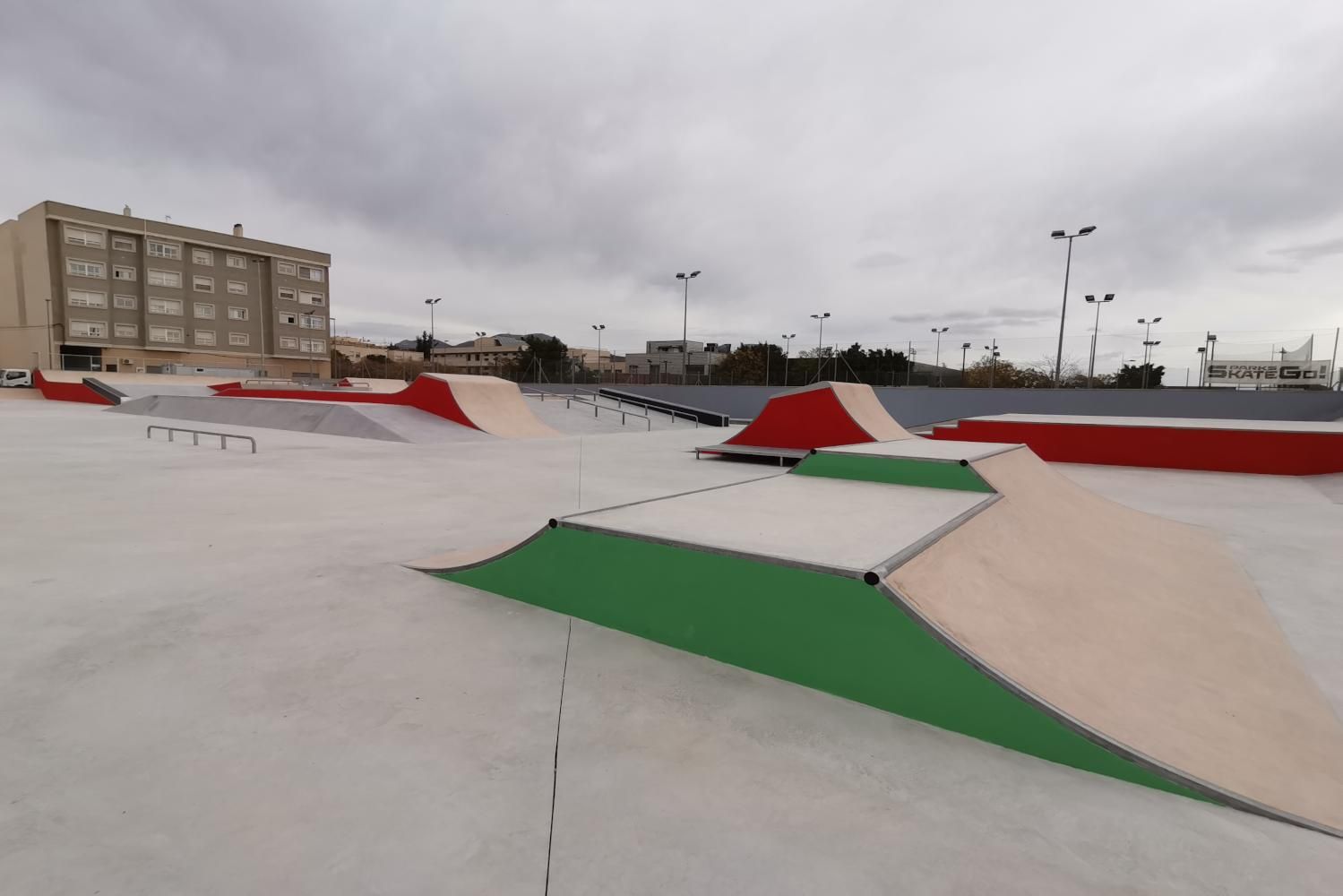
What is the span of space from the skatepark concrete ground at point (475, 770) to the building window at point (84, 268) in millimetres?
53947

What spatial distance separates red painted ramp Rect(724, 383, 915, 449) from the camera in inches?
437

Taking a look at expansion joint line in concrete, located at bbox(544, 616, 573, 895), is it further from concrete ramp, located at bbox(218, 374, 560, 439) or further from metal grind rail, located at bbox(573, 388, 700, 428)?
metal grind rail, located at bbox(573, 388, 700, 428)

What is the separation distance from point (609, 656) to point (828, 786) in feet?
4.28

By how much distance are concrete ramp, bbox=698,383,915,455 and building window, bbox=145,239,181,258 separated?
51902 mm

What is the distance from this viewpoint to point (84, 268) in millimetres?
42375

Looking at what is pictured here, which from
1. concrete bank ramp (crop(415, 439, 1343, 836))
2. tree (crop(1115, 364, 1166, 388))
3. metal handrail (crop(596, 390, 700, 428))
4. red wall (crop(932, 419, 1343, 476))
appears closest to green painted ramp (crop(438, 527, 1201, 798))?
concrete bank ramp (crop(415, 439, 1343, 836))

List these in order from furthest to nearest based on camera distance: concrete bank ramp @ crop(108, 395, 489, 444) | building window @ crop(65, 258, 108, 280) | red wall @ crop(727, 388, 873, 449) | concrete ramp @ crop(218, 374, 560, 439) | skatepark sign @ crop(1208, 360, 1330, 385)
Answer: building window @ crop(65, 258, 108, 280) → skatepark sign @ crop(1208, 360, 1330, 385) → concrete ramp @ crop(218, 374, 560, 439) → concrete bank ramp @ crop(108, 395, 489, 444) → red wall @ crop(727, 388, 873, 449)

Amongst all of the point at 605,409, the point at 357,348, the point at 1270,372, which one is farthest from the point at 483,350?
the point at 1270,372

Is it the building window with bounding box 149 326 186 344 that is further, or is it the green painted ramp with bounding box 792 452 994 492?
the building window with bounding box 149 326 186 344

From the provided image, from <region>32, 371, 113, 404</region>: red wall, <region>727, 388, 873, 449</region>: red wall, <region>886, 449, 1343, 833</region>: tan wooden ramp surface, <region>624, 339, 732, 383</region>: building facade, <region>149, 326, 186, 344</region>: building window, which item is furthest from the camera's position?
<region>149, 326, 186, 344</region>: building window

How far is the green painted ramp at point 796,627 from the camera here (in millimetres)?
2355

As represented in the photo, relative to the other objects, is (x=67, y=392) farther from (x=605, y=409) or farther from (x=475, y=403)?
(x=605, y=409)

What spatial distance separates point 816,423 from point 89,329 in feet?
178

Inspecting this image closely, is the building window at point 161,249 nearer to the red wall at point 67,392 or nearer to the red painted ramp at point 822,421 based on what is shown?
the red wall at point 67,392
